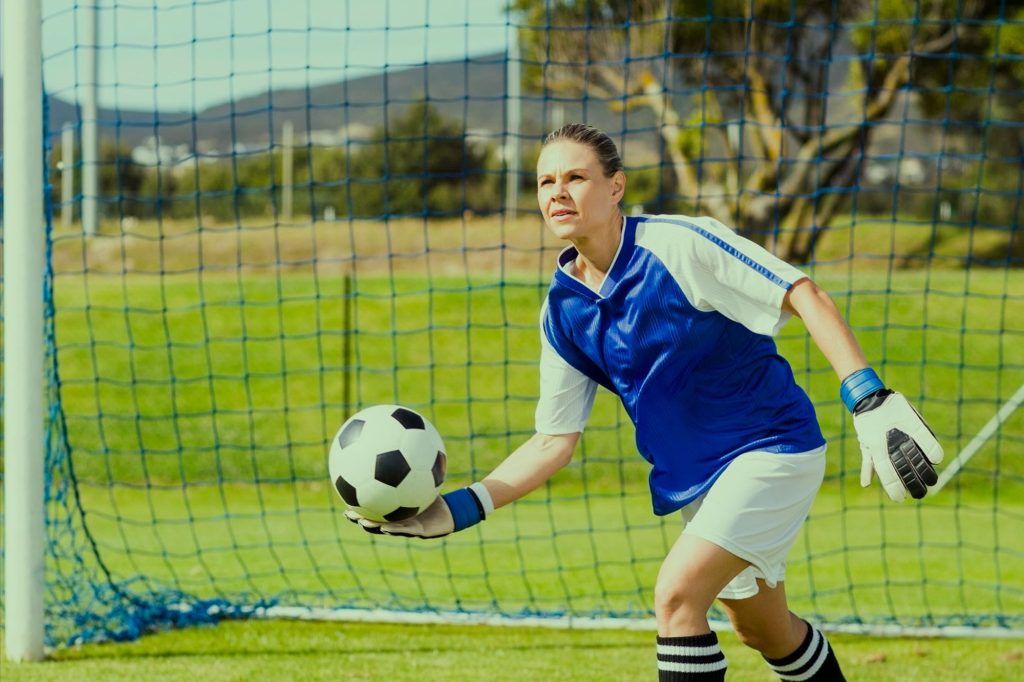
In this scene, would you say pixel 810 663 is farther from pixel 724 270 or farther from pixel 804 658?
pixel 724 270

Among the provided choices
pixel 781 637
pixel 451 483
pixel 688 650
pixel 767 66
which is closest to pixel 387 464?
pixel 688 650

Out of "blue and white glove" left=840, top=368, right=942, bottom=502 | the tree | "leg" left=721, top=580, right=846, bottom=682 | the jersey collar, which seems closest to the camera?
"blue and white glove" left=840, top=368, right=942, bottom=502

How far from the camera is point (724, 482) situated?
3.20 meters

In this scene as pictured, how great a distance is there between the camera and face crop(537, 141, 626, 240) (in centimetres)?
320

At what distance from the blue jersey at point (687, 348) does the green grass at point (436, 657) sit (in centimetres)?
163

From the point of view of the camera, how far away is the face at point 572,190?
10.5 ft

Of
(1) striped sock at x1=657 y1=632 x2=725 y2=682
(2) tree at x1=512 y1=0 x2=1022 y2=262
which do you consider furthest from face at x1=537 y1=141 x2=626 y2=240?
(2) tree at x1=512 y1=0 x2=1022 y2=262

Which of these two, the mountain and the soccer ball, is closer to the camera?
the soccer ball

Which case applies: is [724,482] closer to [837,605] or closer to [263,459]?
[837,605]

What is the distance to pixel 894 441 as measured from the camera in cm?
276

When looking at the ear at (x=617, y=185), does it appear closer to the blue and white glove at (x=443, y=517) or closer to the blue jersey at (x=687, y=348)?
the blue jersey at (x=687, y=348)

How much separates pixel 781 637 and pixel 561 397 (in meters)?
0.92

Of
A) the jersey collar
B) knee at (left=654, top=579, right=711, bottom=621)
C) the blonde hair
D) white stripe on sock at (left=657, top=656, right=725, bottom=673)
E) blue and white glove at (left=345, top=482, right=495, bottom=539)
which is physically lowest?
white stripe on sock at (left=657, top=656, right=725, bottom=673)

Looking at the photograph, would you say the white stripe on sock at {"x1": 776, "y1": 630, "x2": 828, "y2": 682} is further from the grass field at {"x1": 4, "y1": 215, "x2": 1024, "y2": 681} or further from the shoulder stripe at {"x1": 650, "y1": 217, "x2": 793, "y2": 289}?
the grass field at {"x1": 4, "y1": 215, "x2": 1024, "y2": 681}
